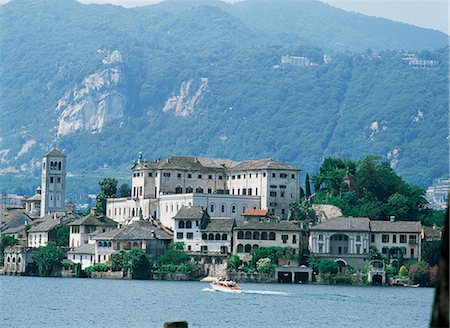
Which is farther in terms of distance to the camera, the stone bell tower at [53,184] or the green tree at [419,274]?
the stone bell tower at [53,184]

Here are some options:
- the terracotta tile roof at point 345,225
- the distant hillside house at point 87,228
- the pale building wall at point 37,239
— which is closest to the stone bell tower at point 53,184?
the pale building wall at point 37,239

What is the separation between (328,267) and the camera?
119875 mm

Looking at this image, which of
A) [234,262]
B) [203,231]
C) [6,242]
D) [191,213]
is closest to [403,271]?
[234,262]

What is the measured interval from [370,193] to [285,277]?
2564 cm

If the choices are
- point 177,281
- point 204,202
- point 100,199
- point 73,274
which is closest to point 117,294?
point 177,281

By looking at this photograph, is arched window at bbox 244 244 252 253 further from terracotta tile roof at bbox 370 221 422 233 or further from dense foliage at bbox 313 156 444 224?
dense foliage at bbox 313 156 444 224

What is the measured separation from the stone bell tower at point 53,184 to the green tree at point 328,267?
56.3 metres

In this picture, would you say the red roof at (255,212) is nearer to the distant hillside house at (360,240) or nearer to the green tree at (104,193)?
the distant hillside house at (360,240)

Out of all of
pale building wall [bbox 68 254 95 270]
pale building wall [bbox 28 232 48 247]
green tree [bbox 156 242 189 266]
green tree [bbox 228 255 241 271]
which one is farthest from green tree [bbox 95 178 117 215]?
green tree [bbox 228 255 241 271]

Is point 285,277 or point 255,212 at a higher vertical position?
point 255,212

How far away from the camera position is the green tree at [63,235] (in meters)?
144

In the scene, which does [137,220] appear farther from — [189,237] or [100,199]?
[100,199]

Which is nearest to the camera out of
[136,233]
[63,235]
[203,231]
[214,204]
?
[136,233]

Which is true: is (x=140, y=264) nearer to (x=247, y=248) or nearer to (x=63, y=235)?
(x=247, y=248)
